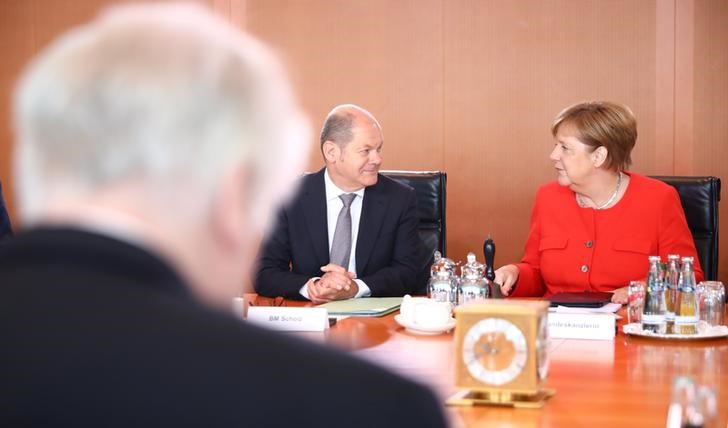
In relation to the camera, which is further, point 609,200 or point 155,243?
point 609,200

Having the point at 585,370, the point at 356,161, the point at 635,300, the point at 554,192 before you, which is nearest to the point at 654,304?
the point at 635,300

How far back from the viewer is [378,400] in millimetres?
760

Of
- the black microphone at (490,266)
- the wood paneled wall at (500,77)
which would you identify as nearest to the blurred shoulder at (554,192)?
the black microphone at (490,266)

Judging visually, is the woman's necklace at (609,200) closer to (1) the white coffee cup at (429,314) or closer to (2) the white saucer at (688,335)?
(2) the white saucer at (688,335)

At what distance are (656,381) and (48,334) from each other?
6.36 ft

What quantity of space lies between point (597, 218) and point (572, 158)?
0.28 m

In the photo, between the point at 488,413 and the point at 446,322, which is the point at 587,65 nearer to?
the point at 446,322

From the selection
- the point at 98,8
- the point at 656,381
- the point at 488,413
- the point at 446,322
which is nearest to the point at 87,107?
the point at 488,413

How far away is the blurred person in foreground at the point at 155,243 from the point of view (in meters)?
0.72

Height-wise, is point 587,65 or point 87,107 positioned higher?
point 587,65

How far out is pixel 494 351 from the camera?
2.16 metres

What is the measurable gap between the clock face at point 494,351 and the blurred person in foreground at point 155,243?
1.30 metres

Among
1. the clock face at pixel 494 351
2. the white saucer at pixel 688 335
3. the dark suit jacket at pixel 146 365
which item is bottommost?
the white saucer at pixel 688 335

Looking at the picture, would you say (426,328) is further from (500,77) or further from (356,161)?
(500,77)
